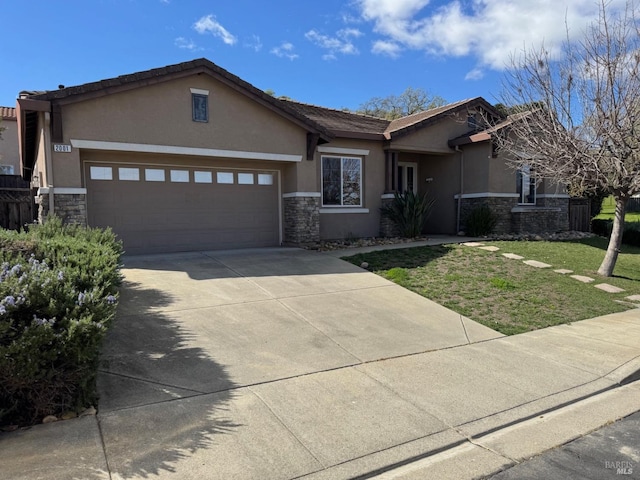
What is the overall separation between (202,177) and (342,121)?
261 inches

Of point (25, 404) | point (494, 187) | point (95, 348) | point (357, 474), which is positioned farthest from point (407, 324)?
point (494, 187)

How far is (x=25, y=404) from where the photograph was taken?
380 centimetres

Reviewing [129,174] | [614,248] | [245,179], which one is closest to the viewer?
[614,248]

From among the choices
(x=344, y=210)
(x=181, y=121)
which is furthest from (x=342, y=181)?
(x=181, y=121)

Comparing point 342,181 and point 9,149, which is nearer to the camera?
point 342,181

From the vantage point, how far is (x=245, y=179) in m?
13.1

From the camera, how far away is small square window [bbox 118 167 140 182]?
37.2 ft

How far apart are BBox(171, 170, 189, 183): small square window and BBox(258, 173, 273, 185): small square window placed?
7.13 feet

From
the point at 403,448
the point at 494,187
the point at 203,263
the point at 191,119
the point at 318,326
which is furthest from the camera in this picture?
the point at 494,187

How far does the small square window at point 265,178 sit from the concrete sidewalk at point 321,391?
5.72 metres

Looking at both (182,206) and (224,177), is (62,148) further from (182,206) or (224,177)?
(224,177)

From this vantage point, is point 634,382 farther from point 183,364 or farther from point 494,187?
point 494,187

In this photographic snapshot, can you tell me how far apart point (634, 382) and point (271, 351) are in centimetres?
443

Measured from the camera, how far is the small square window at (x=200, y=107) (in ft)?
37.7
